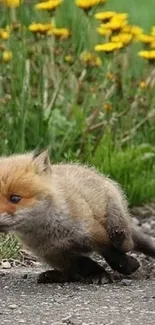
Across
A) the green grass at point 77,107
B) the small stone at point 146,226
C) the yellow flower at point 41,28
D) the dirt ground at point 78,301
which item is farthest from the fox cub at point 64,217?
the yellow flower at point 41,28

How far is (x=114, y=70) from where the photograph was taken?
379 inches

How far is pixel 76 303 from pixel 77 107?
333 centimetres

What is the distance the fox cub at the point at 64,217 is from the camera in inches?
238

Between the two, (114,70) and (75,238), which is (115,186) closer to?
(75,238)

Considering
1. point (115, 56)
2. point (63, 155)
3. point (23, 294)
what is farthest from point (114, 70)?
point (23, 294)

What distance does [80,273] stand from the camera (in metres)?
6.44

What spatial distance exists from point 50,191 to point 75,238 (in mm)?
284

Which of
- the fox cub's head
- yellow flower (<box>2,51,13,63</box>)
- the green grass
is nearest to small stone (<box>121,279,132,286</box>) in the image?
the fox cub's head

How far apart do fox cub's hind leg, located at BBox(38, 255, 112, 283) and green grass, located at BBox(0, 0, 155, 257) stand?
6.87 feet

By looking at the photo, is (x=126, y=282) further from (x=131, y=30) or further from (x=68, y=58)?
(x=131, y=30)

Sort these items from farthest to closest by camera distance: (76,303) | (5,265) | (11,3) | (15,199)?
(11,3), (5,265), (15,199), (76,303)

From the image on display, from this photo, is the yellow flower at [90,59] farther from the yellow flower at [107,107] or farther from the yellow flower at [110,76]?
the yellow flower at [107,107]

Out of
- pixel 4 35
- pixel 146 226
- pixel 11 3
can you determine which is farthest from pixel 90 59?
pixel 146 226

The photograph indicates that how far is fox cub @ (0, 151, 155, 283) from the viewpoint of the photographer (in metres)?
6.05
